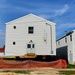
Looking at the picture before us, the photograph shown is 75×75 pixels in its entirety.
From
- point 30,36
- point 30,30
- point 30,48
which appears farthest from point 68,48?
point 30,30

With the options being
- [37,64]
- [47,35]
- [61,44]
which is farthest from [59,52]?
[37,64]

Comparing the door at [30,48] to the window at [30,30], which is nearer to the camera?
the door at [30,48]

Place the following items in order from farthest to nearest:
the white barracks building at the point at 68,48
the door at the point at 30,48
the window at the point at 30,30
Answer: the white barracks building at the point at 68,48 → the window at the point at 30,30 → the door at the point at 30,48

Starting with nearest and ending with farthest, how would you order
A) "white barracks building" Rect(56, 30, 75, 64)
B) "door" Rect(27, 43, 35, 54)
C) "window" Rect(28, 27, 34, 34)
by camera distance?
"door" Rect(27, 43, 35, 54) → "window" Rect(28, 27, 34, 34) → "white barracks building" Rect(56, 30, 75, 64)

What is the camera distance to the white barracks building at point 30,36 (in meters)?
45.2

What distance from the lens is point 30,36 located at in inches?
1795

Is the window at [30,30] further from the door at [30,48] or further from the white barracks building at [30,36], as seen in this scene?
the door at [30,48]

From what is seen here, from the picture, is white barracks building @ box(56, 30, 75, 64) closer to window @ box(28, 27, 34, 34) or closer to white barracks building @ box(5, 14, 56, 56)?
white barracks building @ box(5, 14, 56, 56)

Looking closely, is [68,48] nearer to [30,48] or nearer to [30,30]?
[30,48]

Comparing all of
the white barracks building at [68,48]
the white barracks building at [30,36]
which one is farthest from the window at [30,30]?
the white barracks building at [68,48]

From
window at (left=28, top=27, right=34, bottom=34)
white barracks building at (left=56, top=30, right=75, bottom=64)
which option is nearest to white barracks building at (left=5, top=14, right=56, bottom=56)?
window at (left=28, top=27, right=34, bottom=34)

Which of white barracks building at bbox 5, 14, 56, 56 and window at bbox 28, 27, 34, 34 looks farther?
window at bbox 28, 27, 34, 34

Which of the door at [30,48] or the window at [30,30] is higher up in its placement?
the window at [30,30]

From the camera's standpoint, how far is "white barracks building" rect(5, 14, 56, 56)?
4522 centimetres
